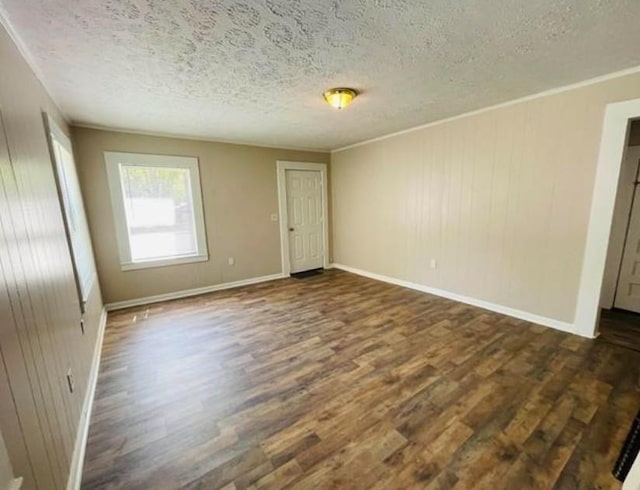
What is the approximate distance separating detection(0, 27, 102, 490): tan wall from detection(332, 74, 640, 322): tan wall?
396cm

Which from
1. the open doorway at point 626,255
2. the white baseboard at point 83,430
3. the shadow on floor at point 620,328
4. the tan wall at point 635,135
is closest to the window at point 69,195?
the white baseboard at point 83,430

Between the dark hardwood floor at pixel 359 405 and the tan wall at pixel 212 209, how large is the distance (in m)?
0.95

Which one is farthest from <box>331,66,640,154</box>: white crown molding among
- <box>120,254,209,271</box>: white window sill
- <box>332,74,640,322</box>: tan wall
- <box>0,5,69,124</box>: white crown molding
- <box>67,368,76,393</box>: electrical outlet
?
<box>67,368,76,393</box>: electrical outlet

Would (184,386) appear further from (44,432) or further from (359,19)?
(359,19)

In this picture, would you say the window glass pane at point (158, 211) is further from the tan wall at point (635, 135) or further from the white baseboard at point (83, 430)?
the tan wall at point (635, 135)

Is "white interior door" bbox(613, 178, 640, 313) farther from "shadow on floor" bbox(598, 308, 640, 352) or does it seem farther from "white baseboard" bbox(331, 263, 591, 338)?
"white baseboard" bbox(331, 263, 591, 338)

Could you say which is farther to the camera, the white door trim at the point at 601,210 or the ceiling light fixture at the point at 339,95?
the ceiling light fixture at the point at 339,95

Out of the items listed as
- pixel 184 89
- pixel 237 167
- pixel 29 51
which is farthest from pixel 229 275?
pixel 29 51

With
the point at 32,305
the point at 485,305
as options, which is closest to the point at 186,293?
the point at 32,305

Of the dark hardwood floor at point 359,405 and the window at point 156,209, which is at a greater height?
the window at point 156,209

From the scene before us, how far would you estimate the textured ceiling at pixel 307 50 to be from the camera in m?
1.46

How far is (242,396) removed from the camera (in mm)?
2031

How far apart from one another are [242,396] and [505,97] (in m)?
3.74

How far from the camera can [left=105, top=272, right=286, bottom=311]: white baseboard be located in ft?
12.5
